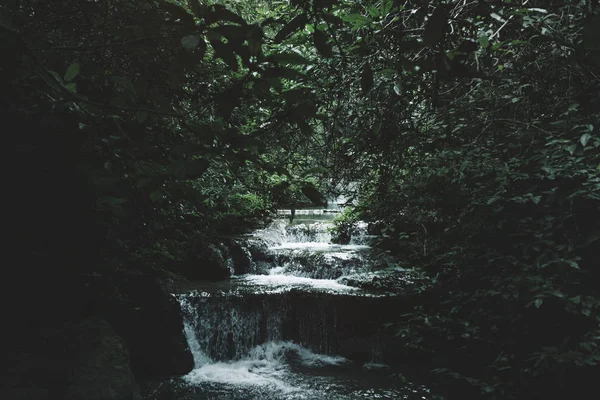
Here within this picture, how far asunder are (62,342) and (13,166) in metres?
1.53

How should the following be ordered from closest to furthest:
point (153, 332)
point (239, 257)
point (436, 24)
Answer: point (436, 24), point (153, 332), point (239, 257)

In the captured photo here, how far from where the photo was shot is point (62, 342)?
3184mm

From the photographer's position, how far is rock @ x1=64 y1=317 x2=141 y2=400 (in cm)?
276

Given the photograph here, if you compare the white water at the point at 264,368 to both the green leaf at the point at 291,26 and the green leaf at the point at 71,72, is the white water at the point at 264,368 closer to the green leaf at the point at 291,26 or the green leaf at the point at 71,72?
the green leaf at the point at 71,72

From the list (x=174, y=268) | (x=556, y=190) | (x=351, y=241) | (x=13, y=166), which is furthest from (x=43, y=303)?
(x=351, y=241)

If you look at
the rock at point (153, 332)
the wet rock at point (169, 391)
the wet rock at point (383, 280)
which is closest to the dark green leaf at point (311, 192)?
the rock at point (153, 332)

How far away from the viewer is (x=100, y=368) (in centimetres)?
302

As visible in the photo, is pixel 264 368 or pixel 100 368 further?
pixel 264 368

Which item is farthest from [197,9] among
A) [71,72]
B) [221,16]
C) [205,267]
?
[205,267]

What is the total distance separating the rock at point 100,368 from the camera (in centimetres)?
276

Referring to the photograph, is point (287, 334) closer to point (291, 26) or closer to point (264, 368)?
point (264, 368)

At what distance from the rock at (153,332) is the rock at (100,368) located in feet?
Result: 8.77

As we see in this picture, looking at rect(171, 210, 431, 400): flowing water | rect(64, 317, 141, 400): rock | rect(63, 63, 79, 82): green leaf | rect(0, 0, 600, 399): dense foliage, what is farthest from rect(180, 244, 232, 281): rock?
rect(63, 63, 79, 82): green leaf

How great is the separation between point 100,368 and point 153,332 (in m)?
3.91
